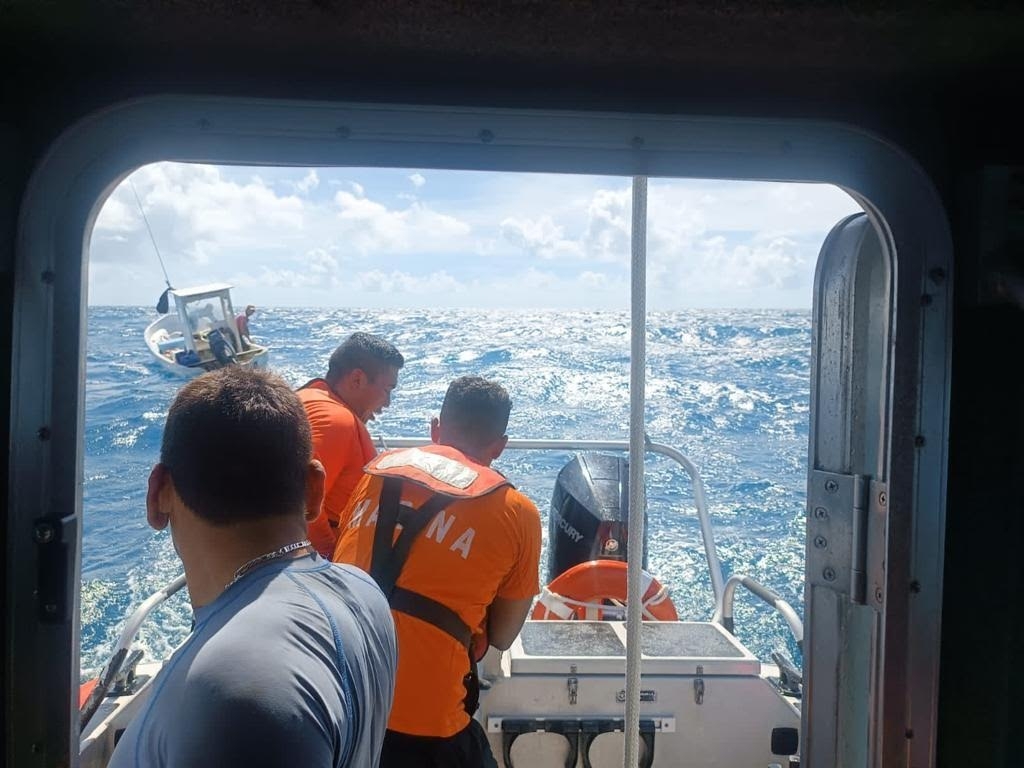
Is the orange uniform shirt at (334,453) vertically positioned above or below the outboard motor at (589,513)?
above

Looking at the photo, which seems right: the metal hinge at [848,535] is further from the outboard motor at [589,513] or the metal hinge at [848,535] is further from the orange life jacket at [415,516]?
the outboard motor at [589,513]

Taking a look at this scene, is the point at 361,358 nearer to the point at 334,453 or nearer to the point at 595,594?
the point at 334,453

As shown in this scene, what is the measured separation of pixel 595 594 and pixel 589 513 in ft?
3.27

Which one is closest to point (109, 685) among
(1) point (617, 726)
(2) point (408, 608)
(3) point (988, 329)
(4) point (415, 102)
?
(2) point (408, 608)

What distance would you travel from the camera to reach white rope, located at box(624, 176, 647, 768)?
189 cm

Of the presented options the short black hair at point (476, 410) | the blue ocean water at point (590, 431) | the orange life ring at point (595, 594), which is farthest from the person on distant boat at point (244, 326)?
the short black hair at point (476, 410)

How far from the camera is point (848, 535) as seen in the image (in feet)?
5.36

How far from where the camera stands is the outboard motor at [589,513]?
446 centimetres

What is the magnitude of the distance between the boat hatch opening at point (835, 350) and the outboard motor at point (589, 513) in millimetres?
2746

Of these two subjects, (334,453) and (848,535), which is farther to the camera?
(334,453)

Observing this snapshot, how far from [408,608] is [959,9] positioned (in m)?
1.55

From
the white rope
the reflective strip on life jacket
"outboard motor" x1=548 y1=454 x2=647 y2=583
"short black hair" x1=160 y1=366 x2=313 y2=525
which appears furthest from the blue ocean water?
"outboard motor" x1=548 y1=454 x2=647 y2=583

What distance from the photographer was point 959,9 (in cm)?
114

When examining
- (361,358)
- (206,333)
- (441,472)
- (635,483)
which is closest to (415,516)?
(441,472)
